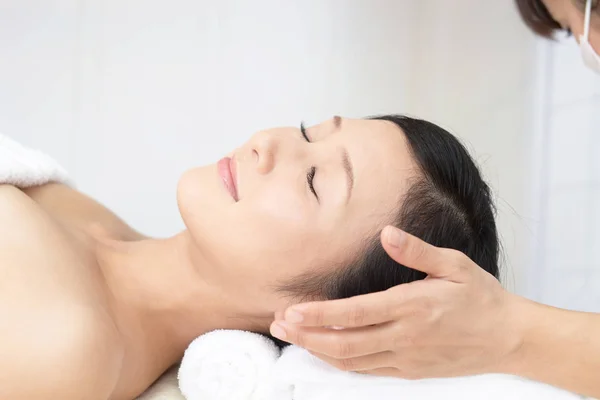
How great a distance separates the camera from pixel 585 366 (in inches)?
38.6

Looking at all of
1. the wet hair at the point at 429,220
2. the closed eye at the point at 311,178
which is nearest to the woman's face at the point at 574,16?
the wet hair at the point at 429,220

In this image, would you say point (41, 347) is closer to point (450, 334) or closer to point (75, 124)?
point (450, 334)

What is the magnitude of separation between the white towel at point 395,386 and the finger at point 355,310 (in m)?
0.17

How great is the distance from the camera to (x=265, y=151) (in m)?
1.12

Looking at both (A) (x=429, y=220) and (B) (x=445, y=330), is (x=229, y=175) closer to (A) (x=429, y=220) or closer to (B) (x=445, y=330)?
(A) (x=429, y=220)

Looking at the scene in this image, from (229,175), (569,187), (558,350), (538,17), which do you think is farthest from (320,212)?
(569,187)

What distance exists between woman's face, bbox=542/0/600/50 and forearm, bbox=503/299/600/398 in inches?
19.6

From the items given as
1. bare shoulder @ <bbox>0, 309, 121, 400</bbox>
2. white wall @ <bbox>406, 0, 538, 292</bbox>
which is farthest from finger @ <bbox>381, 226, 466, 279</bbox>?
white wall @ <bbox>406, 0, 538, 292</bbox>

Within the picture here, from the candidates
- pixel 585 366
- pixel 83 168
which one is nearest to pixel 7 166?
pixel 83 168

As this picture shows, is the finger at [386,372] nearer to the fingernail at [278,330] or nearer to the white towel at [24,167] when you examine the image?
the fingernail at [278,330]

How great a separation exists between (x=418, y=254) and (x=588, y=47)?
0.55 metres

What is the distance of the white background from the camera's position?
1609 millimetres

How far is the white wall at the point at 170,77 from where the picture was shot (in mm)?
1820

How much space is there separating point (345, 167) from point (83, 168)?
100cm
